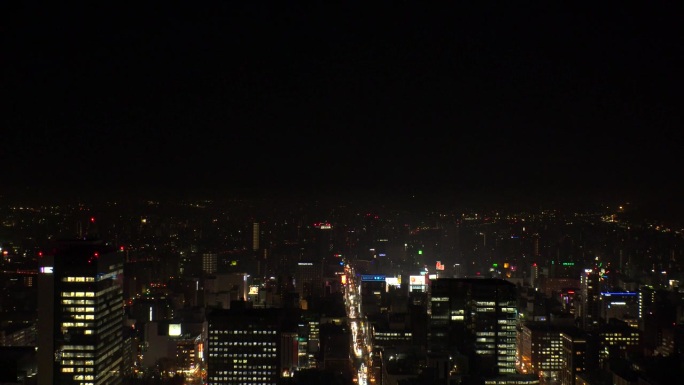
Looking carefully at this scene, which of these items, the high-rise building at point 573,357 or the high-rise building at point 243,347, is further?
the high-rise building at point 573,357

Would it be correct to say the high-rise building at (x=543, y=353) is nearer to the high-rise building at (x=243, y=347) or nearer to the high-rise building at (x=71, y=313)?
the high-rise building at (x=243, y=347)

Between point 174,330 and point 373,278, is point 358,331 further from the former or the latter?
point 174,330

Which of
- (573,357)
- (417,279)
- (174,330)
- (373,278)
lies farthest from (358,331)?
(573,357)

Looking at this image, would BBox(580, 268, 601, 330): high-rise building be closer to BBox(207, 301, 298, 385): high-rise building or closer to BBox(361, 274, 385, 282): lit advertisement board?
BBox(361, 274, 385, 282): lit advertisement board

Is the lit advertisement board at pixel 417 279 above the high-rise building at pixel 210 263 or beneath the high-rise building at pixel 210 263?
beneath

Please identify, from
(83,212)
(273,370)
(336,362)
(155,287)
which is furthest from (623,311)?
(83,212)

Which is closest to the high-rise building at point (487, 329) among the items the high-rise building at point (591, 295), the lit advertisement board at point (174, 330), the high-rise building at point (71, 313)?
the high-rise building at point (591, 295)

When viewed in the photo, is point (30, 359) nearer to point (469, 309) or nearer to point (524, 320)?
point (469, 309)
